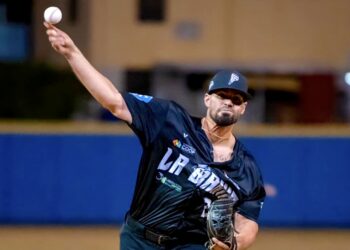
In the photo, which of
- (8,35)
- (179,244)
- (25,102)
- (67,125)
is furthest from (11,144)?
(8,35)

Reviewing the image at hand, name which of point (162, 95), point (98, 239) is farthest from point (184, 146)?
point (162, 95)

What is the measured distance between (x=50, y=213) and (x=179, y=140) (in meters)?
6.66

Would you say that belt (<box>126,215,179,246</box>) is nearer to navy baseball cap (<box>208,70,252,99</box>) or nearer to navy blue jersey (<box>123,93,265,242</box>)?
navy blue jersey (<box>123,93,265,242</box>)

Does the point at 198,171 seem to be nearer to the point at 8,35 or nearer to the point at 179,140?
the point at 179,140

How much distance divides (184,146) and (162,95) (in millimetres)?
13793

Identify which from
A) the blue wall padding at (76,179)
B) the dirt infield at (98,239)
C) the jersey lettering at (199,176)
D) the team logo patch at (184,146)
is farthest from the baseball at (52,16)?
the blue wall padding at (76,179)

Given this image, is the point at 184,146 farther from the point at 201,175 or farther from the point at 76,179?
the point at 76,179

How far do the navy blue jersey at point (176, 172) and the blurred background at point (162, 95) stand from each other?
5282 mm

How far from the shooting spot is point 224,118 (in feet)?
18.1

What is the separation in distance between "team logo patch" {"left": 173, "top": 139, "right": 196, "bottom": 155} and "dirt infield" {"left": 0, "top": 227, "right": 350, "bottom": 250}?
5.26 metres

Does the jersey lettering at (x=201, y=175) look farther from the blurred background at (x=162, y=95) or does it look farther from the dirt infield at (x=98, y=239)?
the blurred background at (x=162, y=95)

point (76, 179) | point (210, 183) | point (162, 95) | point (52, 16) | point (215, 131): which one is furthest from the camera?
point (162, 95)

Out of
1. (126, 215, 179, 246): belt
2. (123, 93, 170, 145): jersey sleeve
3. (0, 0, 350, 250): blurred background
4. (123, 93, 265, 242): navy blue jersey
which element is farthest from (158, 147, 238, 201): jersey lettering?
(0, 0, 350, 250): blurred background

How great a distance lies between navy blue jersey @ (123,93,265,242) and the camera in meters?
5.54
